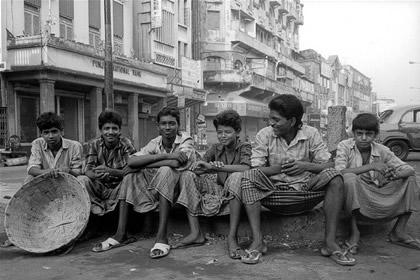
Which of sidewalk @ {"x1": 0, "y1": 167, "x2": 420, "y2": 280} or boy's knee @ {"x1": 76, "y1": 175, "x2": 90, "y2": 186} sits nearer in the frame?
sidewalk @ {"x1": 0, "y1": 167, "x2": 420, "y2": 280}

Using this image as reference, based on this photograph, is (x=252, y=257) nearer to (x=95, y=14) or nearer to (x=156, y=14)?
(x=95, y=14)

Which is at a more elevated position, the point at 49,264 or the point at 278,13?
the point at 278,13

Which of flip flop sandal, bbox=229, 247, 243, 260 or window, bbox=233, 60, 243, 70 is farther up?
window, bbox=233, 60, 243, 70

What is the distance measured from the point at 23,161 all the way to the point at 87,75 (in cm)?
428

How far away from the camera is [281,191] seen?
3.47m

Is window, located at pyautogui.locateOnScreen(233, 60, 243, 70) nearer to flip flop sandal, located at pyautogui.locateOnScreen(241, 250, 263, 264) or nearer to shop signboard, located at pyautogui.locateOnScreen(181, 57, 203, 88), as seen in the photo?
shop signboard, located at pyautogui.locateOnScreen(181, 57, 203, 88)

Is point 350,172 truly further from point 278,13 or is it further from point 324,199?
point 278,13

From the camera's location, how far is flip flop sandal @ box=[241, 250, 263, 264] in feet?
10.3

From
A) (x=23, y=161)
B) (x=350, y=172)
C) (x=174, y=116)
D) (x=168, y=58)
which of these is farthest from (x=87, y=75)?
(x=350, y=172)

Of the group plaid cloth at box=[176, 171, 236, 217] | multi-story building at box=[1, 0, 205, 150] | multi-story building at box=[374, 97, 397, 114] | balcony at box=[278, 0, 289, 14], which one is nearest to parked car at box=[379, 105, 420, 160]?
plaid cloth at box=[176, 171, 236, 217]

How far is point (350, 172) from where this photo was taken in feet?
11.5

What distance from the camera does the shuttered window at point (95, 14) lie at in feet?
65.1

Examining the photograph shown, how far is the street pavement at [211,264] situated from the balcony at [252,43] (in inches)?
1208

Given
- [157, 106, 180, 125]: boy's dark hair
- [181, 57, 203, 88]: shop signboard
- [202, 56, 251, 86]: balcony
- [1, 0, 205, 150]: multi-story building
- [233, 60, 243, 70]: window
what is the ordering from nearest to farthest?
1. [157, 106, 180, 125]: boy's dark hair
2. [1, 0, 205, 150]: multi-story building
3. [181, 57, 203, 88]: shop signboard
4. [202, 56, 251, 86]: balcony
5. [233, 60, 243, 70]: window
